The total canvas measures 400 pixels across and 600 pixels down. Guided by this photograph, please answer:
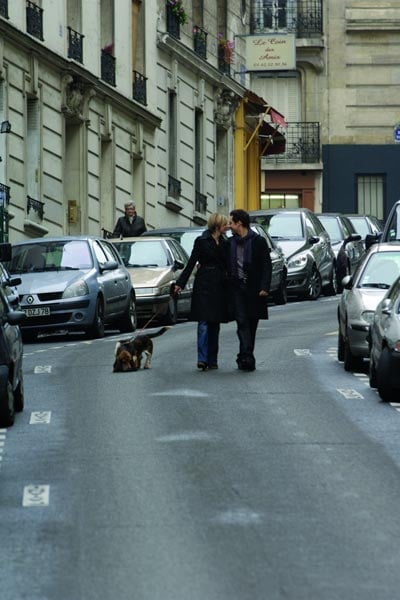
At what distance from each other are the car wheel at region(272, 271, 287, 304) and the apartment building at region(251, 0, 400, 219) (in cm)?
3132

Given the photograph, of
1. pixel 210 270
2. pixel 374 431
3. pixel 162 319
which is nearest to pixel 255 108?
pixel 162 319

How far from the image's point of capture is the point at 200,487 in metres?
12.8

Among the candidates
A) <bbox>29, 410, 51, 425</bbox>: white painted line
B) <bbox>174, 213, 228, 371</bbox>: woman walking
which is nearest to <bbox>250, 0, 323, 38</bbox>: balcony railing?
<bbox>174, 213, 228, 371</bbox>: woman walking

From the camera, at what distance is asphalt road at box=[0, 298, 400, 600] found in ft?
31.7

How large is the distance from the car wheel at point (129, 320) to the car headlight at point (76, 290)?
1.74m

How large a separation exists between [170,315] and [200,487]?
19.0 m

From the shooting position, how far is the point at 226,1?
180 ft

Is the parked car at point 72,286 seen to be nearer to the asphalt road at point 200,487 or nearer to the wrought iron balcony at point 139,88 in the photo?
the asphalt road at point 200,487

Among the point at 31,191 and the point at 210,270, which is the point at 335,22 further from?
the point at 210,270

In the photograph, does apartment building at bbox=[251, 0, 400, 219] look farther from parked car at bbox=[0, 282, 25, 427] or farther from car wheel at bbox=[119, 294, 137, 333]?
parked car at bbox=[0, 282, 25, 427]

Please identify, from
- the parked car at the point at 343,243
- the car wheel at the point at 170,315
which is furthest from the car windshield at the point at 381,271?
the parked car at the point at 343,243

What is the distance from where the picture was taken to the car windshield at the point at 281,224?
133 ft

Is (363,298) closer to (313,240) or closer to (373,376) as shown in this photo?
(373,376)

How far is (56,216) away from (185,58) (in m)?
11.8
